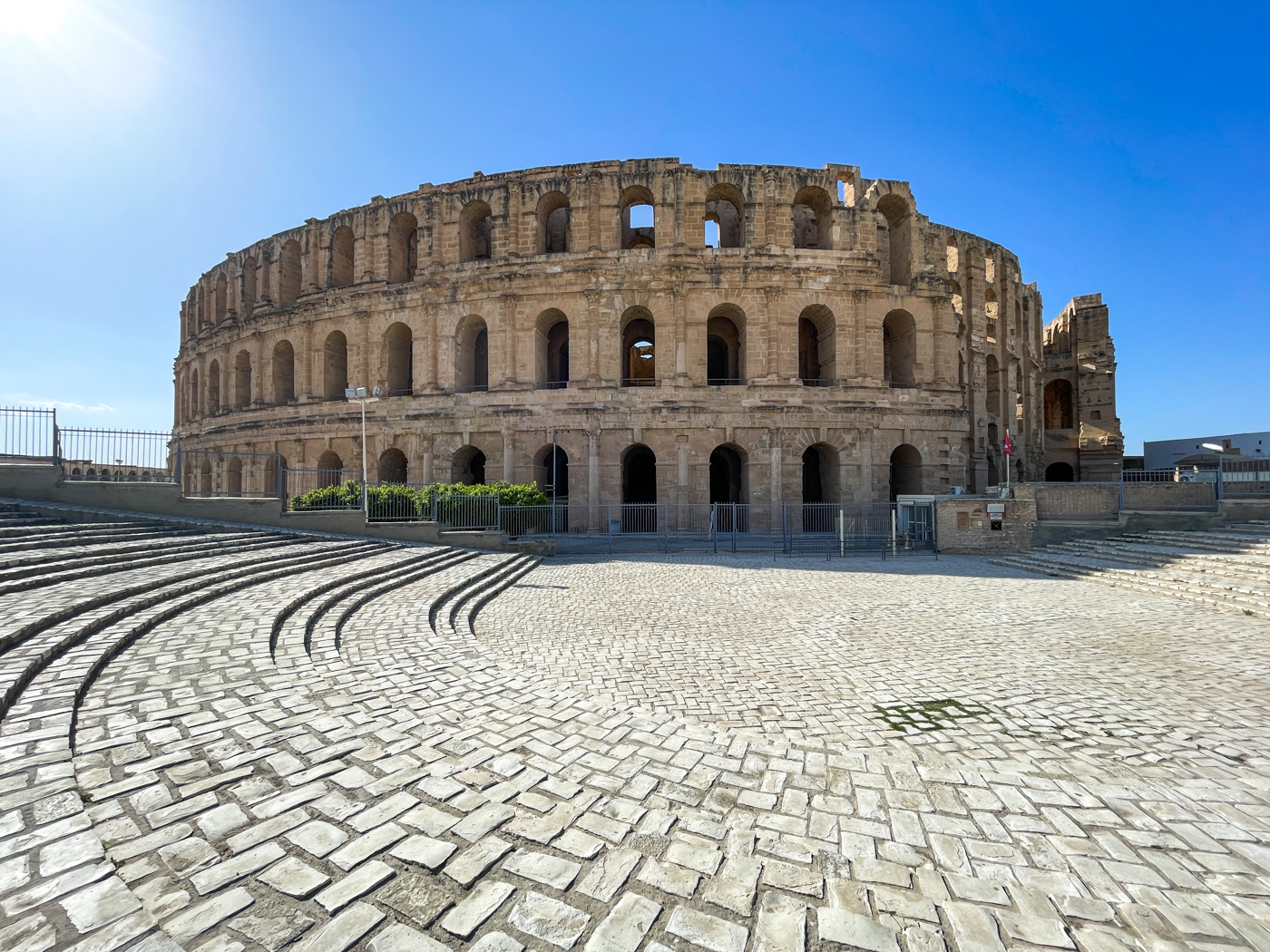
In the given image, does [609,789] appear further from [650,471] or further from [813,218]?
[813,218]

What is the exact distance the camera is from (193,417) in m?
31.0

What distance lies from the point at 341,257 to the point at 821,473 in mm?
25647

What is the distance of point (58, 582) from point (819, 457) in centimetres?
2424

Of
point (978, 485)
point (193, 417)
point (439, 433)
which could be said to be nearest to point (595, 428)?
point (439, 433)

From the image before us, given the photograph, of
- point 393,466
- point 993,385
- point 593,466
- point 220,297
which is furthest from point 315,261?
point 993,385

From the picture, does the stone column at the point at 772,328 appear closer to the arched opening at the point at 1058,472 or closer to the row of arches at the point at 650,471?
the row of arches at the point at 650,471

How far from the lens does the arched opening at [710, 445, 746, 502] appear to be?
892 inches

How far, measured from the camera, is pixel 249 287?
27969 mm

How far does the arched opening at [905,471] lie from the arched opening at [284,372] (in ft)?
95.4

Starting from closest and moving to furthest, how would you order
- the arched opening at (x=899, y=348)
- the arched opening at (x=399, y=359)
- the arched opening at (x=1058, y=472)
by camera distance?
the arched opening at (x=899, y=348) < the arched opening at (x=399, y=359) < the arched opening at (x=1058, y=472)

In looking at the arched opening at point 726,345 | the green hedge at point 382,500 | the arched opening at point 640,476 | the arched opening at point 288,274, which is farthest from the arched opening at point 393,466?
the arched opening at point 726,345

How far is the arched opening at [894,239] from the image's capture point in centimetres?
2212

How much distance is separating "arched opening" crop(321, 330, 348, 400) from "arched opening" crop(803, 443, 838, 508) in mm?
22408

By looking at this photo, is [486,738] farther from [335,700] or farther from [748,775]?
[748,775]
